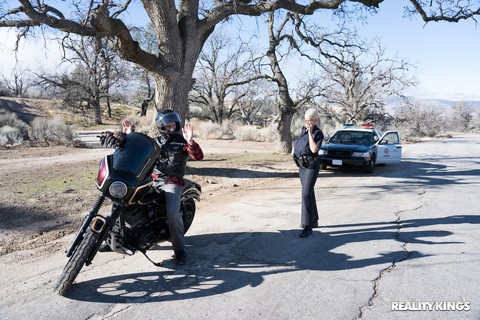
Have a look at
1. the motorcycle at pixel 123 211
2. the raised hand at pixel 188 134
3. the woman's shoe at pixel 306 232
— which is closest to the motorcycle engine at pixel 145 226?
the motorcycle at pixel 123 211

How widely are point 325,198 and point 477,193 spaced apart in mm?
3918

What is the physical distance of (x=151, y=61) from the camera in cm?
1030

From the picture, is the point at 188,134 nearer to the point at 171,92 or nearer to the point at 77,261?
the point at 77,261

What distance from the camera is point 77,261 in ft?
12.6

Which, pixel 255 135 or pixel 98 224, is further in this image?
pixel 255 135

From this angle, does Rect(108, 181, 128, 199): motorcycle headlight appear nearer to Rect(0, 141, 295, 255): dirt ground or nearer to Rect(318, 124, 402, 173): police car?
Rect(0, 141, 295, 255): dirt ground

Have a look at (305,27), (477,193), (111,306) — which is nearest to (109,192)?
(111,306)

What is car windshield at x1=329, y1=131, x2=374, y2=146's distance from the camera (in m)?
14.8

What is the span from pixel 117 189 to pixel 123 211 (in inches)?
12.7

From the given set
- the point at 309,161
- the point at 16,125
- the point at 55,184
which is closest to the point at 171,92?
the point at 55,184

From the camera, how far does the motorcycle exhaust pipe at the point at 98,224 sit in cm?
388

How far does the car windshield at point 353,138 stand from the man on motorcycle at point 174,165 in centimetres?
1095

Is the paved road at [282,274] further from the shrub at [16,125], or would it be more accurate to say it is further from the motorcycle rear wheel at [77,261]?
the shrub at [16,125]

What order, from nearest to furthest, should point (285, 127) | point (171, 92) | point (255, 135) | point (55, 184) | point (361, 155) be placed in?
1. point (55, 184)
2. point (171, 92)
3. point (361, 155)
4. point (285, 127)
5. point (255, 135)
